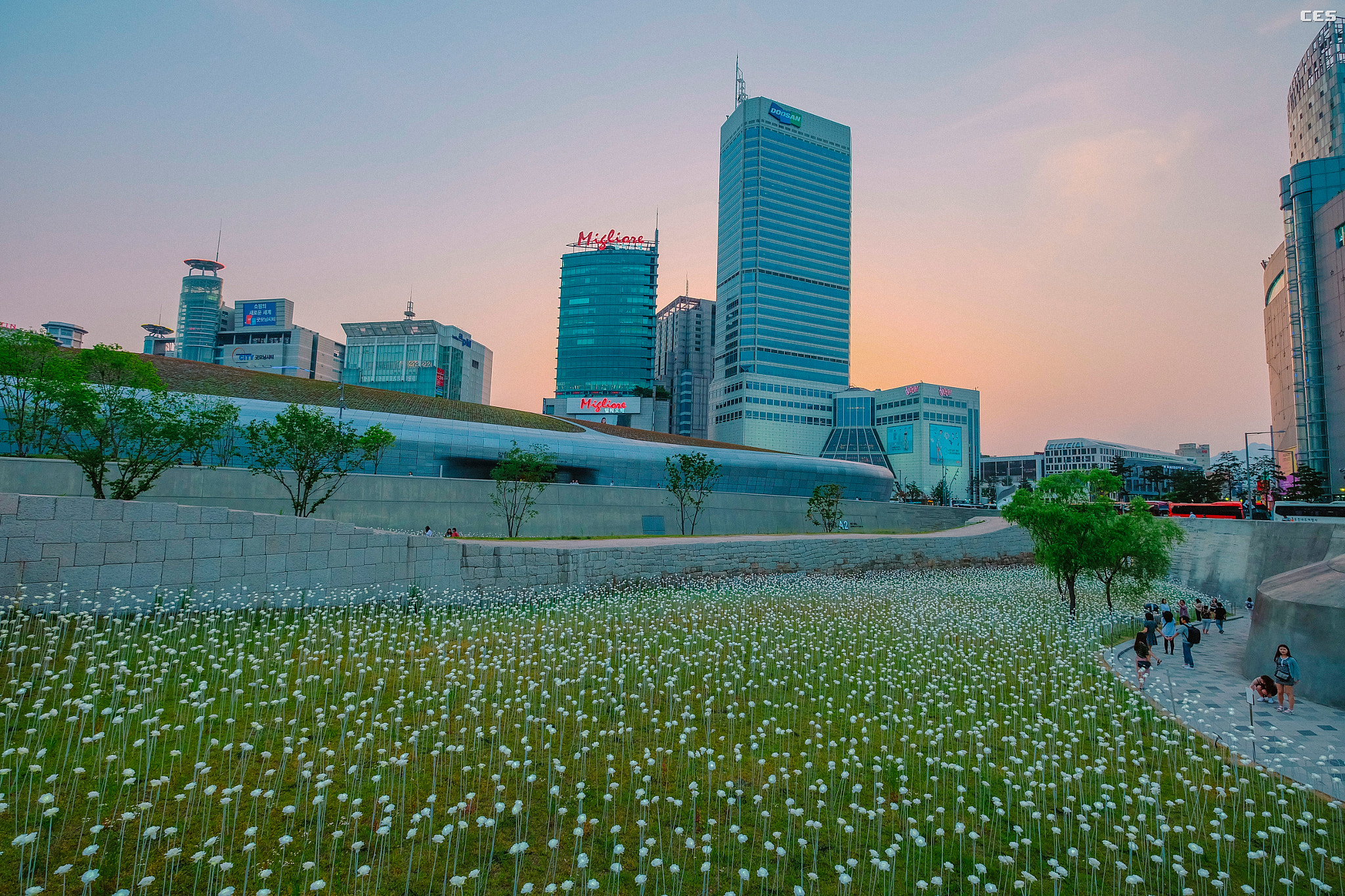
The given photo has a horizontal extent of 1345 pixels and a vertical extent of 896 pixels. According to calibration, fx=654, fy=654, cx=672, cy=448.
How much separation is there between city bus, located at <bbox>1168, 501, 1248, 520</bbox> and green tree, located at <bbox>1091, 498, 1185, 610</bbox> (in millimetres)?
16113

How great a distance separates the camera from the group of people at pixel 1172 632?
51.9ft

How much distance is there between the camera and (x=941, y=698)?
12.9 m

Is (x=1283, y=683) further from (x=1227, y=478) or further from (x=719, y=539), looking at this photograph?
(x=1227, y=478)

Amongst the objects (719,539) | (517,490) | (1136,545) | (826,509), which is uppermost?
(517,490)

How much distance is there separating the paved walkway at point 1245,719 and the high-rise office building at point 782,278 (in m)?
131

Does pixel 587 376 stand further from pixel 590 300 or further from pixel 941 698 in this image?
pixel 941 698

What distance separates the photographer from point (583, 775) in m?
8.56

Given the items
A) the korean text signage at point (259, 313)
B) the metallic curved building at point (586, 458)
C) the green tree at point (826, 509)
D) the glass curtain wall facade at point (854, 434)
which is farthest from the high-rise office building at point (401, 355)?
the green tree at point (826, 509)

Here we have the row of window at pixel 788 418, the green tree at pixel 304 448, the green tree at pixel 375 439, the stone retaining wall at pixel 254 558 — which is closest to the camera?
the stone retaining wall at pixel 254 558

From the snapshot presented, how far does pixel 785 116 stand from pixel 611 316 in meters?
67.7

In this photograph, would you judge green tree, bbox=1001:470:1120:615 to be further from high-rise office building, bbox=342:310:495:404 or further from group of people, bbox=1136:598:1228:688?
high-rise office building, bbox=342:310:495:404

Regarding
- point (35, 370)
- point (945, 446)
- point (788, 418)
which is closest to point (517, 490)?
point (35, 370)

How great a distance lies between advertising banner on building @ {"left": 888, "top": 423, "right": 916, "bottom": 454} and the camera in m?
144

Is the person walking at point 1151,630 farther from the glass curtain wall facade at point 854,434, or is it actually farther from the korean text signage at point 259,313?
the korean text signage at point 259,313
